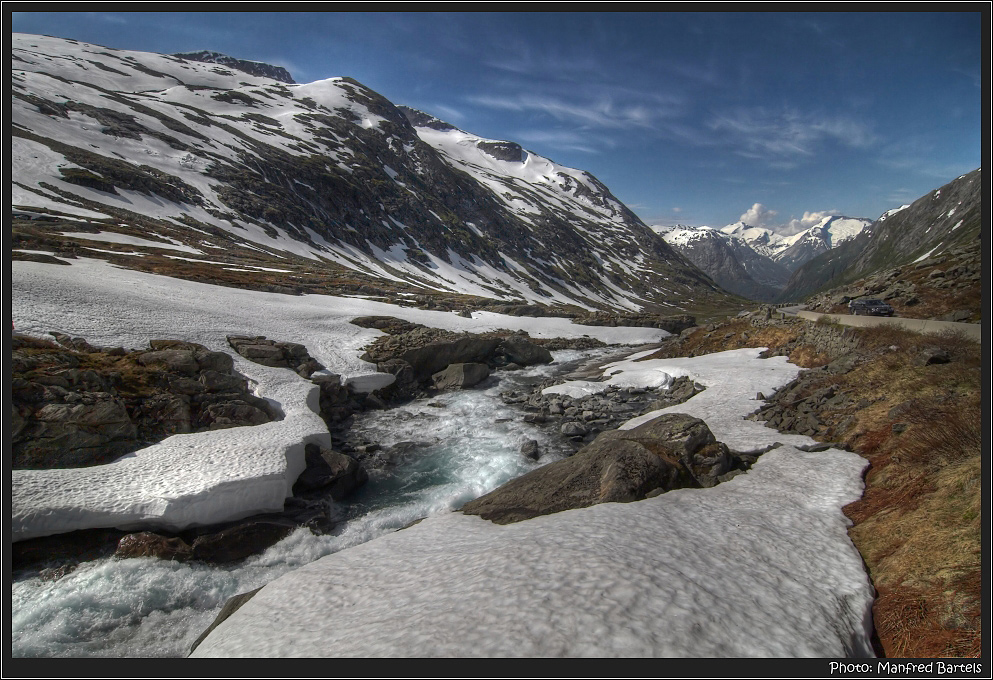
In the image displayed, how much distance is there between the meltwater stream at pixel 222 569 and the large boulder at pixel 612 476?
13.1ft

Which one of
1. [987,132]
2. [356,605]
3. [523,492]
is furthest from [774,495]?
[356,605]

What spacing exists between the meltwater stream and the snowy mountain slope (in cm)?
3785

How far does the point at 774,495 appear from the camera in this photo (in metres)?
9.46

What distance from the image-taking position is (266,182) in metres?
104

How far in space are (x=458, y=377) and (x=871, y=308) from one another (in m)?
27.4

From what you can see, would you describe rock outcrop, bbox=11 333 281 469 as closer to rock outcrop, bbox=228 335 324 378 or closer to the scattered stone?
rock outcrop, bbox=228 335 324 378

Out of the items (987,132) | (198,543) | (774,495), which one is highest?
(987,132)

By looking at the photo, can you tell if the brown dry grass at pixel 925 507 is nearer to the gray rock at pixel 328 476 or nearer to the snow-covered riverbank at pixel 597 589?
the snow-covered riverbank at pixel 597 589

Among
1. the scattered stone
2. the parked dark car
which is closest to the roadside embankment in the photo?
the parked dark car

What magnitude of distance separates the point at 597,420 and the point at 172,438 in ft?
57.8

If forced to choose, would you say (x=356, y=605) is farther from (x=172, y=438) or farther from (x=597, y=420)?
(x=597, y=420)

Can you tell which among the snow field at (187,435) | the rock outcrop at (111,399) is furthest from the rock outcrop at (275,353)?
the rock outcrop at (111,399)

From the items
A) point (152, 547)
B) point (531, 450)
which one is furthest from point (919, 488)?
point (152, 547)

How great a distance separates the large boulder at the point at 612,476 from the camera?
30.8ft
